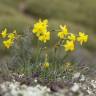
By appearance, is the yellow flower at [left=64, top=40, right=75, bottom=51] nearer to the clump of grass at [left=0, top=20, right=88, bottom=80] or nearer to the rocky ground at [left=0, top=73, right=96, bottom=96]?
the clump of grass at [left=0, top=20, right=88, bottom=80]

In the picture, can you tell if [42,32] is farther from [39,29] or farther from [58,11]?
[58,11]

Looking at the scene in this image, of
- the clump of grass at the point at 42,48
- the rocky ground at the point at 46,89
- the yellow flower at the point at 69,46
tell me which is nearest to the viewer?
the rocky ground at the point at 46,89

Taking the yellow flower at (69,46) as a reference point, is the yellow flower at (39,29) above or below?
above

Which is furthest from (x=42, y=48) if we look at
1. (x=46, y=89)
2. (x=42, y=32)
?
(x=46, y=89)

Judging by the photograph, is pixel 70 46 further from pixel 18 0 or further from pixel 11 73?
pixel 18 0

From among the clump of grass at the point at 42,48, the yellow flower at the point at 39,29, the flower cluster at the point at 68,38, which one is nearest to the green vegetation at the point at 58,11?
the clump of grass at the point at 42,48

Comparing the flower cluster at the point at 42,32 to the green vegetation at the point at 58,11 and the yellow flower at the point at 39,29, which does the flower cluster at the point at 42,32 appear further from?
the green vegetation at the point at 58,11

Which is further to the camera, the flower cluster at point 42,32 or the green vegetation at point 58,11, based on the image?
the green vegetation at point 58,11

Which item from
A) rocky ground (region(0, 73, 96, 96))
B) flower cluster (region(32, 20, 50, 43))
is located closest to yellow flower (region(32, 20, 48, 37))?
flower cluster (region(32, 20, 50, 43))

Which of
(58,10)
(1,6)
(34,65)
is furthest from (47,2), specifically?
(34,65)
